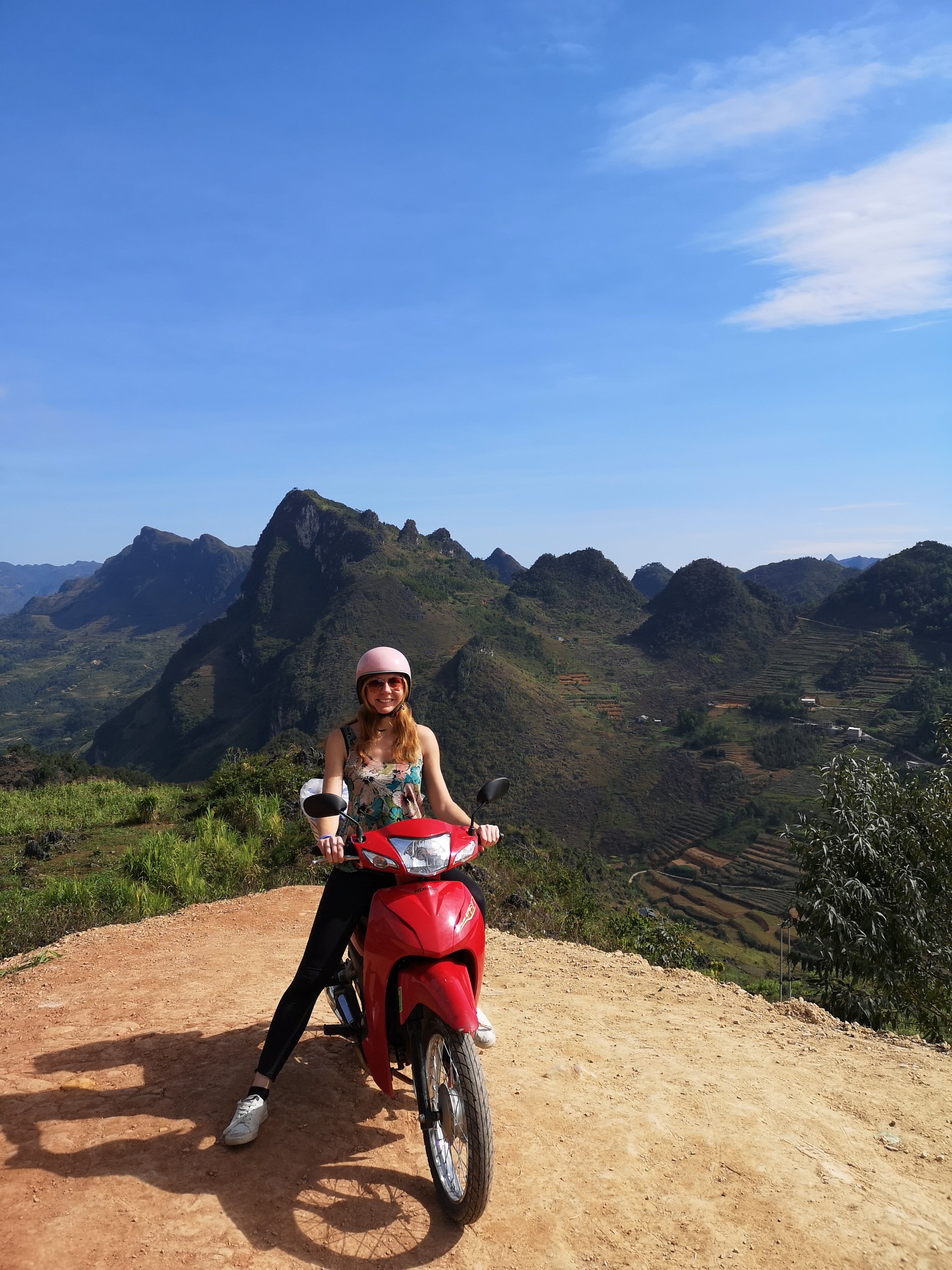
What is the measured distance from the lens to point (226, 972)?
5.37 meters

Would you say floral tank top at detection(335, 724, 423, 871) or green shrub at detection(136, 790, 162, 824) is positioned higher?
floral tank top at detection(335, 724, 423, 871)

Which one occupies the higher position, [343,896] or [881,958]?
[343,896]

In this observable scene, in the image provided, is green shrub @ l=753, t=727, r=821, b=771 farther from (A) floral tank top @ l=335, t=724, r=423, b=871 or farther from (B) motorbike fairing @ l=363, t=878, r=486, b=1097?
(B) motorbike fairing @ l=363, t=878, r=486, b=1097

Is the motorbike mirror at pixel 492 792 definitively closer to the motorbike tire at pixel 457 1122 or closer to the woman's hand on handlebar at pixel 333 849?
the woman's hand on handlebar at pixel 333 849

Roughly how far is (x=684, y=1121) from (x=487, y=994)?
1973 mm

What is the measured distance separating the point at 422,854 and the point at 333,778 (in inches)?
26.6

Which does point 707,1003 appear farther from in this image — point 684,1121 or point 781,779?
point 781,779

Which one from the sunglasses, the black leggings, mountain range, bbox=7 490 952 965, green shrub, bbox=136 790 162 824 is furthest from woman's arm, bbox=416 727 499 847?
mountain range, bbox=7 490 952 965

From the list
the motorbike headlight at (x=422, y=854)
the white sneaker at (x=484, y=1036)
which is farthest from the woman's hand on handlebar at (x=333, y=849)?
the white sneaker at (x=484, y=1036)

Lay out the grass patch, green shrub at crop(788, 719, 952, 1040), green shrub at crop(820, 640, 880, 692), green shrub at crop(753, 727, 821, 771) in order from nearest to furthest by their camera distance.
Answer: green shrub at crop(788, 719, 952, 1040), the grass patch, green shrub at crop(753, 727, 821, 771), green shrub at crop(820, 640, 880, 692)

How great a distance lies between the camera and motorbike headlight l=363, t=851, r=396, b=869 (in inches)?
113

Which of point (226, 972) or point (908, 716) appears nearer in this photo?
point (226, 972)

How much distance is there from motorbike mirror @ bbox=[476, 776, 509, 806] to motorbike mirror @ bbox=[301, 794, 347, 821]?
21.6 inches

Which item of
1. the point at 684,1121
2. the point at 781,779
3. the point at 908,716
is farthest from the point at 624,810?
→ the point at 684,1121
